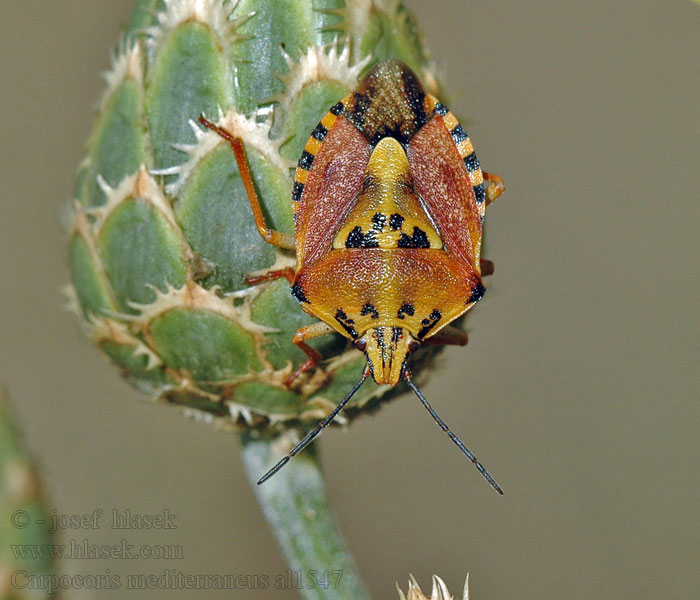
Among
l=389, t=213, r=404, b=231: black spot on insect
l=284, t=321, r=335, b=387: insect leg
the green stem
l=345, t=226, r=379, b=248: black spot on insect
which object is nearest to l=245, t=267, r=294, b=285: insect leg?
l=284, t=321, r=335, b=387: insect leg

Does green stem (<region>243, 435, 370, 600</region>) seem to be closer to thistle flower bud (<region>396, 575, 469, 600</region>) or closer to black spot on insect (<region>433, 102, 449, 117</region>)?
thistle flower bud (<region>396, 575, 469, 600</region>)

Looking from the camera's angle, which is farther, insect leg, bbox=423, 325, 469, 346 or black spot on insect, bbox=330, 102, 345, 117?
insect leg, bbox=423, 325, 469, 346

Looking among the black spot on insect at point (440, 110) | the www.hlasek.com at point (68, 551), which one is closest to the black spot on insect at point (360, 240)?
the black spot on insect at point (440, 110)

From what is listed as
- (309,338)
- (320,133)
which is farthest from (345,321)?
(320,133)

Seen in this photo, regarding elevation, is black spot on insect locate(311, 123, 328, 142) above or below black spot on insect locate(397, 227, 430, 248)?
above

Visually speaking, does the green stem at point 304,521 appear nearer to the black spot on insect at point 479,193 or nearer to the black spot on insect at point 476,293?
the black spot on insect at point 476,293

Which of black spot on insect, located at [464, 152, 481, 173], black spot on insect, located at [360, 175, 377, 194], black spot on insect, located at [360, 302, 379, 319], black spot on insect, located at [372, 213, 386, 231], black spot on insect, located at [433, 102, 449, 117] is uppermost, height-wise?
black spot on insect, located at [433, 102, 449, 117]
